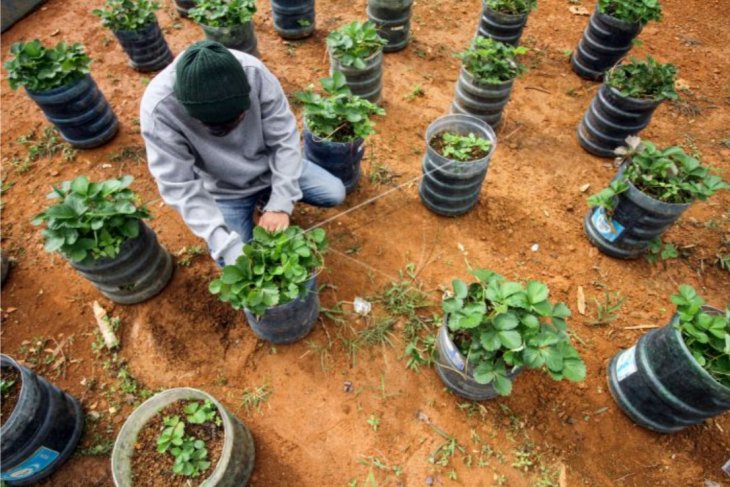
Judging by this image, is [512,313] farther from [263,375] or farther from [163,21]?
[163,21]

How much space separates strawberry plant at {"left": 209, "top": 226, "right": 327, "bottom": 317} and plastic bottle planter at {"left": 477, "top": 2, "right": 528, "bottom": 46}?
4.06 m

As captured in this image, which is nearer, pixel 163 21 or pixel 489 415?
pixel 489 415

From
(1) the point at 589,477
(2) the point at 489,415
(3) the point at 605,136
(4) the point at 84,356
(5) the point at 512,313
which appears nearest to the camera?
(5) the point at 512,313

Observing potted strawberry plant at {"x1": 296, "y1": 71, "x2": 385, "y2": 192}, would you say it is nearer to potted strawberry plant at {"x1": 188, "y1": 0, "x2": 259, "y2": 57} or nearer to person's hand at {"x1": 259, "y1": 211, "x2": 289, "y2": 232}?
person's hand at {"x1": 259, "y1": 211, "x2": 289, "y2": 232}

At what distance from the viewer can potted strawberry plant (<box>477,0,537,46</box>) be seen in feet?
15.9

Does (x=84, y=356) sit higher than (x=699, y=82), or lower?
lower

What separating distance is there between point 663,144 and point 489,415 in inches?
148

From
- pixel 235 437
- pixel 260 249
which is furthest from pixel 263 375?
pixel 260 249

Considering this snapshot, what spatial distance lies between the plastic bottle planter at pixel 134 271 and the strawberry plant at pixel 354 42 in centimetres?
250

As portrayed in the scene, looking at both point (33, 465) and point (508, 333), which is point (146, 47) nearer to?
point (33, 465)

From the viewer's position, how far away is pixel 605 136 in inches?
165

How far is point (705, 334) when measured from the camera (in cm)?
230

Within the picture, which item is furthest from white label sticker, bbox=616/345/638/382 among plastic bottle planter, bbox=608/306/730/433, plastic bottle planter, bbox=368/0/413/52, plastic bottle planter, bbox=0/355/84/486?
plastic bottle planter, bbox=368/0/413/52

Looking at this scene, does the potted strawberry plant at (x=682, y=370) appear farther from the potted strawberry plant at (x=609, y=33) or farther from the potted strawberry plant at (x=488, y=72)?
the potted strawberry plant at (x=609, y=33)
